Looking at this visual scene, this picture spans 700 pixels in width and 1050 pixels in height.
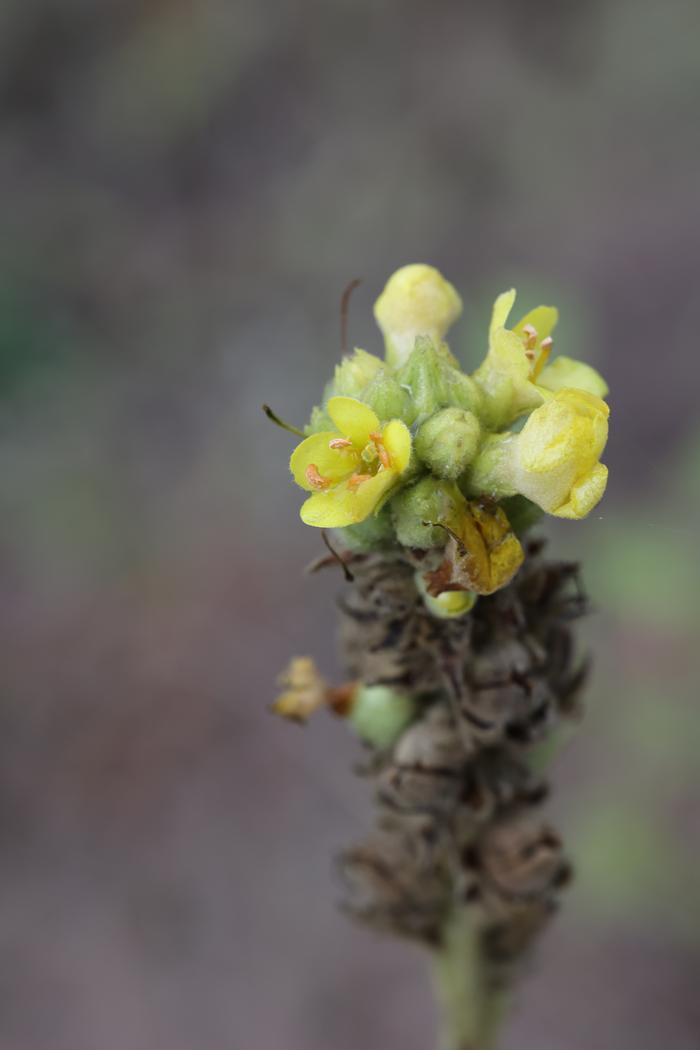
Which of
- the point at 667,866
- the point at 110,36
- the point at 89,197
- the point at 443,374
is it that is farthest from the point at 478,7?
the point at 443,374

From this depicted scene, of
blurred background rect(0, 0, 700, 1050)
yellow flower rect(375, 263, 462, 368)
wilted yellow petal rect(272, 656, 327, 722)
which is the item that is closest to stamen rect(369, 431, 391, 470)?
yellow flower rect(375, 263, 462, 368)

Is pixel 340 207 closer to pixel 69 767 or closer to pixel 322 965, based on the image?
pixel 69 767

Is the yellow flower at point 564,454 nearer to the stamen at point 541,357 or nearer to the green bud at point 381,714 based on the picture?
the stamen at point 541,357

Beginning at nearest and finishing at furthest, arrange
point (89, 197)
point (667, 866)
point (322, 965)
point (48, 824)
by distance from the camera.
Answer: point (667, 866)
point (322, 965)
point (48, 824)
point (89, 197)

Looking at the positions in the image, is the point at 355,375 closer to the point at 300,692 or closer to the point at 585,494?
the point at 585,494

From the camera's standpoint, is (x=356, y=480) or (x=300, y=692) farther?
(x=300, y=692)

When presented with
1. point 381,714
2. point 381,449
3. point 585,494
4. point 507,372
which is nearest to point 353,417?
point 381,449

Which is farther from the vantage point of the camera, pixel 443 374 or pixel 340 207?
pixel 340 207

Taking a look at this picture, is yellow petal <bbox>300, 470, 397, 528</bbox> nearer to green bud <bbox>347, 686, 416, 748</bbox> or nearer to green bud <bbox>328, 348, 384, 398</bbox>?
green bud <bbox>328, 348, 384, 398</bbox>
